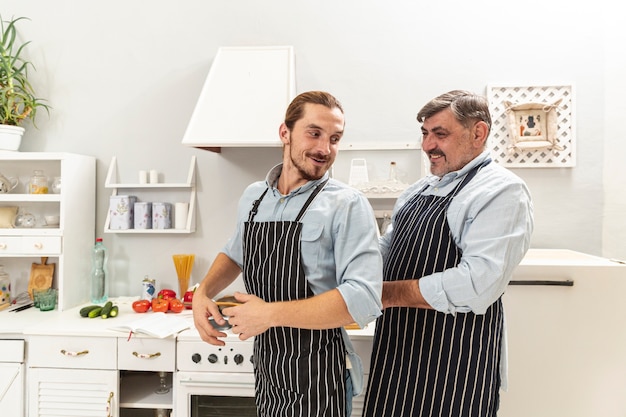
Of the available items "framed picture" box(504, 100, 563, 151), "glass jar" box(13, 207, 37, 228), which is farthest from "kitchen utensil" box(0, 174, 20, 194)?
"framed picture" box(504, 100, 563, 151)

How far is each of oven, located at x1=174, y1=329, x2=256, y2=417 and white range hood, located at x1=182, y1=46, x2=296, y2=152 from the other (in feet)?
2.91

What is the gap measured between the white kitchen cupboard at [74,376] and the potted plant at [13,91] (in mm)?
1190

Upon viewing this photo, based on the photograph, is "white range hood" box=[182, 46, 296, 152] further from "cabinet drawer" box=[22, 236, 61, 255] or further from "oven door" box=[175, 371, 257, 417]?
"oven door" box=[175, 371, 257, 417]

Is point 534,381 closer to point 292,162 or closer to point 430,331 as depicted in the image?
point 430,331

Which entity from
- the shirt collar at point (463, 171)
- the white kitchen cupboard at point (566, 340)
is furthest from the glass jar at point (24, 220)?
the white kitchen cupboard at point (566, 340)

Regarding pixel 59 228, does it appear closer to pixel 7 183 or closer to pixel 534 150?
pixel 7 183

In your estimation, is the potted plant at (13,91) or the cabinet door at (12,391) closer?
the cabinet door at (12,391)

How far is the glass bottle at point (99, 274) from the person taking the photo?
262 centimetres

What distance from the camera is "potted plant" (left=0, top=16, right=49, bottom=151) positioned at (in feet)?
8.50

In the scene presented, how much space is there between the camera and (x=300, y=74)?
8.80 ft

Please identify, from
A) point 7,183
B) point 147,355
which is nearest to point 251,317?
point 147,355

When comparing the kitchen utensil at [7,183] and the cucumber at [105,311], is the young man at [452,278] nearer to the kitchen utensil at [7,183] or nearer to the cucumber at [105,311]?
the cucumber at [105,311]

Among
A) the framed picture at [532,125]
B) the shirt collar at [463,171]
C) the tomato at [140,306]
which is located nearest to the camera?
the shirt collar at [463,171]

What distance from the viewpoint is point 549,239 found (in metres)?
2.61
